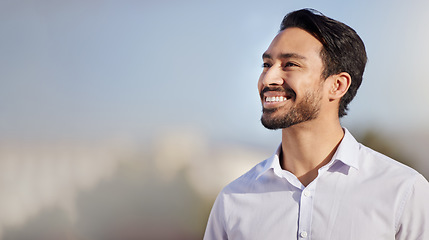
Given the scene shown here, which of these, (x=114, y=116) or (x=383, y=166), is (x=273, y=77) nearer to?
(x=383, y=166)

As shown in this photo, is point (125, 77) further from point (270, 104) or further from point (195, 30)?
point (270, 104)

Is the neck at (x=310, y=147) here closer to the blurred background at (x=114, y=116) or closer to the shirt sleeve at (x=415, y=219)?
the shirt sleeve at (x=415, y=219)

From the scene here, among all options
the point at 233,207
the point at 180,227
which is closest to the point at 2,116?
the point at 180,227

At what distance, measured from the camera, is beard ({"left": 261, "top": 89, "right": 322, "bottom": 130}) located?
1.27 meters

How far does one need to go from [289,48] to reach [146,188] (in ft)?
6.27

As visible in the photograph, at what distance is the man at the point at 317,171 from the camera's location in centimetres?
119

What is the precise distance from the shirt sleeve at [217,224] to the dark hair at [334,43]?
46cm

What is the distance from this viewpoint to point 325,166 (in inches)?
50.1

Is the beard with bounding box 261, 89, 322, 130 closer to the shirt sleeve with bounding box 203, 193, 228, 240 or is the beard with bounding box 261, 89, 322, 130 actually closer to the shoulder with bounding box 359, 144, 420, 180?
the shoulder with bounding box 359, 144, 420, 180

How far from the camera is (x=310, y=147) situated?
51.4 inches

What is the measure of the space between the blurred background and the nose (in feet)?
5.20

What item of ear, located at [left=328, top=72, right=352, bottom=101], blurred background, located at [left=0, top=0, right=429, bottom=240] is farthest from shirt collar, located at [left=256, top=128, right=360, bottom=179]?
blurred background, located at [left=0, top=0, right=429, bottom=240]

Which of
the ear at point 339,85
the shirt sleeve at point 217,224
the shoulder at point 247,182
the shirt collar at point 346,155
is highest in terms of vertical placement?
the ear at point 339,85

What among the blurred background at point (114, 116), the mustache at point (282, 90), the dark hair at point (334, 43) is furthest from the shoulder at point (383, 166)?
the blurred background at point (114, 116)
